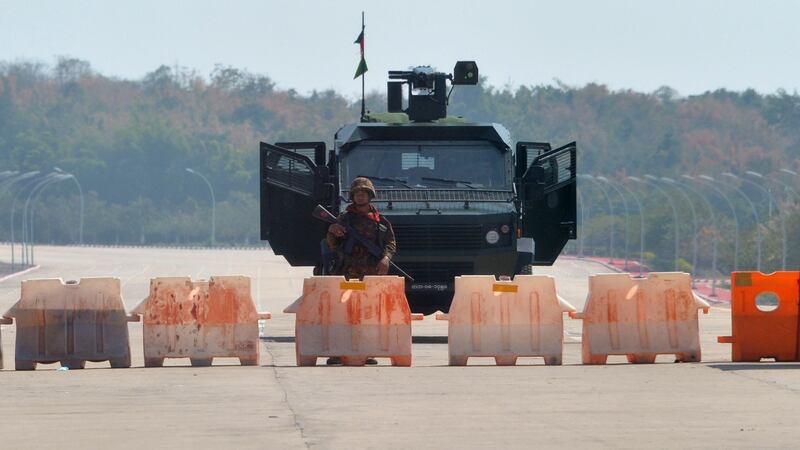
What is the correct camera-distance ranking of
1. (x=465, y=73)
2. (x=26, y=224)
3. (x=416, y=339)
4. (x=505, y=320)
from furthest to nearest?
(x=26, y=224)
(x=465, y=73)
(x=416, y=339)
(x=505, y=320)

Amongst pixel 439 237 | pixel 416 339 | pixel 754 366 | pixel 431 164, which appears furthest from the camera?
pixel 416 339

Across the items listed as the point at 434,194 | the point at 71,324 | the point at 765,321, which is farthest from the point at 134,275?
the point at 765,321

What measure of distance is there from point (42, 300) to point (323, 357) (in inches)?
109

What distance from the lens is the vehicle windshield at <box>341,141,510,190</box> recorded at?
24.1m

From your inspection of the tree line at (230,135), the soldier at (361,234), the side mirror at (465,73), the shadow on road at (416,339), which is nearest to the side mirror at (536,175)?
the shadow on road at (416,339)

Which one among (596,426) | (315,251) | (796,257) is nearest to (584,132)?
(796,257)

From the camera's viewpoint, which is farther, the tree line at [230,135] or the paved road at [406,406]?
the tree line at [230,135]

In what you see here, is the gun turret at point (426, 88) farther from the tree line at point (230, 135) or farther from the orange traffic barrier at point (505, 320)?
the tree line at point (230, 135)

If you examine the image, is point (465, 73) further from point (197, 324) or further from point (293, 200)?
point (197, 324)

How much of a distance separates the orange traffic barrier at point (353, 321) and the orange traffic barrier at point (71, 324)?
1.70m

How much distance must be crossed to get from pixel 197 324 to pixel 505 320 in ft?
9.78

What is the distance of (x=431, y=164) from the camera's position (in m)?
24.2

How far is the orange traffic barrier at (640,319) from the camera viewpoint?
1828 cm

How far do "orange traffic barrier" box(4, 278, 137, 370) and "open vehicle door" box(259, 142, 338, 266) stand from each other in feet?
20.0
